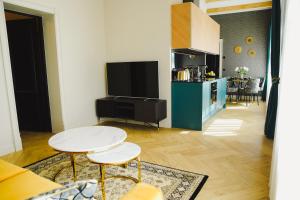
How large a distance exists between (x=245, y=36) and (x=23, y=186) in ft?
26.6

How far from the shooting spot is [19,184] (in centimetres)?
149

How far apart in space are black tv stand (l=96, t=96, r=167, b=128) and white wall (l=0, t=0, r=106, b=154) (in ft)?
0.85

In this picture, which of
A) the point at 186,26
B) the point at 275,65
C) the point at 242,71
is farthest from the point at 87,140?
the point at 242,71

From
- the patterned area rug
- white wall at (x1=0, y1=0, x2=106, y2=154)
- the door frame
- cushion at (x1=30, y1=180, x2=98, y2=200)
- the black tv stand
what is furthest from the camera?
the black tv stand

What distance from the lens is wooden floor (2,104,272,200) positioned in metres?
2.22

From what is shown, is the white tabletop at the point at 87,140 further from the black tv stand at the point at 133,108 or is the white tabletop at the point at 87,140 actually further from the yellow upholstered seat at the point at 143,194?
the black tv stand at the point at 133,108

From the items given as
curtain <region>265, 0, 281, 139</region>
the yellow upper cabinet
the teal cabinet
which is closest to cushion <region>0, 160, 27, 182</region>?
the teal cabinet

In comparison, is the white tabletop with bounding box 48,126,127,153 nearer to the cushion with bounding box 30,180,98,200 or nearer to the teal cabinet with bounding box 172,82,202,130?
the cushion with bounding box 30,180,98,200

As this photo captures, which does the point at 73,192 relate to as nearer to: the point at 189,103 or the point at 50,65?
the point at 189,103

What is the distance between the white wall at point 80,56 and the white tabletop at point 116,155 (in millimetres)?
2156

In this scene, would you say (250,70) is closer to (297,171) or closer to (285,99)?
(285,99)

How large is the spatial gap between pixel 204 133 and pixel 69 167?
94.2 inches

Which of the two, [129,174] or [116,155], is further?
[129,174]

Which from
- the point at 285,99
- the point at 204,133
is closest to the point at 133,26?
the point at 204,133
